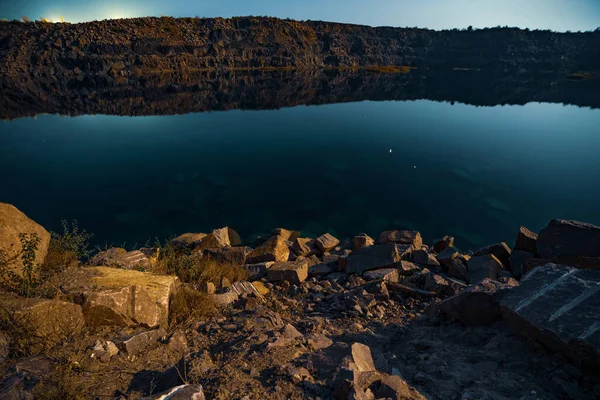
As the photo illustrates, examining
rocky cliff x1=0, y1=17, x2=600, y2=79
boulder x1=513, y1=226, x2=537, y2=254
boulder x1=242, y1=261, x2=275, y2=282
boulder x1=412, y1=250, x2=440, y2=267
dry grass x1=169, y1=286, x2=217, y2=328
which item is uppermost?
rocky cliff x1=0, y1=17, x2=600, y2=79

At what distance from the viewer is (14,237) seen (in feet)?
17.5

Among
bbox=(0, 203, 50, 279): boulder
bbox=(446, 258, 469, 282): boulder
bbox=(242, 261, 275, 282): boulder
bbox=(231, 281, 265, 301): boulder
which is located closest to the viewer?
bbox=(0, 203, 50, 279): boulder

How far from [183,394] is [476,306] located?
451 cm

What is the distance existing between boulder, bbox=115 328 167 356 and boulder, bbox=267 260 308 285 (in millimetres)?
3723

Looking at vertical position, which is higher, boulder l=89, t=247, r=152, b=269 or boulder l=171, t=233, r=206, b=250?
boulder l=89, t=247, r=152, b=269

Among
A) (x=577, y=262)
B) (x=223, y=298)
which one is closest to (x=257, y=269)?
(x=223, y=298)

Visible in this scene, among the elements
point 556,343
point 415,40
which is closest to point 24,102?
point 556,343

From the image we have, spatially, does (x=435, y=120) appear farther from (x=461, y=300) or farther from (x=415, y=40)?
(x=415, y=40)

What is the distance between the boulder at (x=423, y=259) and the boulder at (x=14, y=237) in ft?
28.4

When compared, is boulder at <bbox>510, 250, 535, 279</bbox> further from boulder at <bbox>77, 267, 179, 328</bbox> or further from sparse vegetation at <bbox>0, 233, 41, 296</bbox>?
sparse vegetation at <bbox>0, 233, 41, 296</bbox>

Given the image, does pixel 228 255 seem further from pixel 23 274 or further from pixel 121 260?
pixel 23 274

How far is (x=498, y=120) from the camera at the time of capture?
37438 millimetres

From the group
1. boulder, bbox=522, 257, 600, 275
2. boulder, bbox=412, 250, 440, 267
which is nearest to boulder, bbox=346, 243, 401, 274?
boulder, bbox=412, 250, 440, 267

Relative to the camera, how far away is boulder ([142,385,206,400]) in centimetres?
296
